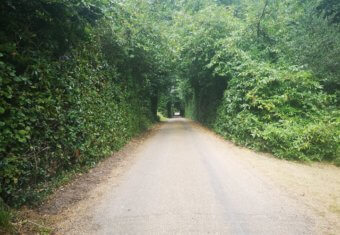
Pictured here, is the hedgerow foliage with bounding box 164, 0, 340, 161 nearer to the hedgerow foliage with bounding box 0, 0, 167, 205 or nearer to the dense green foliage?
the dense green foliage

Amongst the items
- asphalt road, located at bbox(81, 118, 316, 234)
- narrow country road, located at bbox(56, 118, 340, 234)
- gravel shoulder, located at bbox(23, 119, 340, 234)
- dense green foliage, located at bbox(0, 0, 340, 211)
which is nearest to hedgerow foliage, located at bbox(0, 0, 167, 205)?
dense green foliage, located at bbox(0, 0, 340, 211)

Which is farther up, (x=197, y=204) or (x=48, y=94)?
(x=48, y=94)

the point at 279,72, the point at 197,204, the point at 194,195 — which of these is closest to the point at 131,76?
the point at 279,72

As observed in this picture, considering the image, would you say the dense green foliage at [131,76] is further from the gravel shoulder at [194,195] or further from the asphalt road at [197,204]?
the asphalt road at [197,204]

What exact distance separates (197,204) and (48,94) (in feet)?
12.8

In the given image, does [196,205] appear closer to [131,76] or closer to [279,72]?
[279,72]

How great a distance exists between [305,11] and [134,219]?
12684 millimetres

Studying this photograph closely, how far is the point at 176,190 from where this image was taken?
6137mm

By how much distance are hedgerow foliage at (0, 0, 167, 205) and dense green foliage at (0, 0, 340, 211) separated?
0.03 meters

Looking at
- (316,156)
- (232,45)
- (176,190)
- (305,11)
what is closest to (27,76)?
(176,190)

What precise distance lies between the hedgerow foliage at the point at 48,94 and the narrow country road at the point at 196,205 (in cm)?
131

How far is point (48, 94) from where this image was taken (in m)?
6.18

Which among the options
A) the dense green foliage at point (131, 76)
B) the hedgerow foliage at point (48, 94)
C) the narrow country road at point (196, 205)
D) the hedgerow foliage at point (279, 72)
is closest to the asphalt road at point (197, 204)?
the narrow country road at point (196, 205)

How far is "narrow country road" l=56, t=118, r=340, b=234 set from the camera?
4.41m
